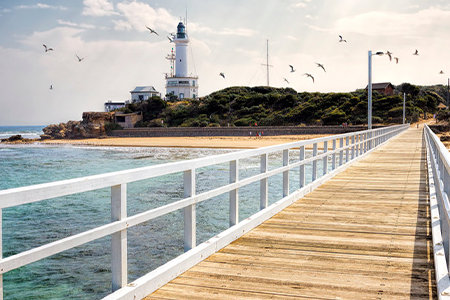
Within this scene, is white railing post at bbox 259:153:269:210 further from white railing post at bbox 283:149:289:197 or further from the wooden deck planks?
white railing post at bbox 283:149:289:197

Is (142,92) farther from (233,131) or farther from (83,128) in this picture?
A: (233,131)

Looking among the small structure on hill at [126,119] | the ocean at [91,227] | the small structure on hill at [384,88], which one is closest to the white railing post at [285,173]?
the ocean at [91,227]

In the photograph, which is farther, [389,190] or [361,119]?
[361,119]

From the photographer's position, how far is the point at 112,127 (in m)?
75.9

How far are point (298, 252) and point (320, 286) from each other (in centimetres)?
119

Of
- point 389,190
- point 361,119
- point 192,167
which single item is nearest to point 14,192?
point 192,167

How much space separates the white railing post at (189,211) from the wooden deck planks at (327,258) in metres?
0.27

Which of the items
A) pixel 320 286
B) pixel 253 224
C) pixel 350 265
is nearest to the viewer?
pixel 320 286

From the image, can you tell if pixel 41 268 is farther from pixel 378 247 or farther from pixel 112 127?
pixel 112 127

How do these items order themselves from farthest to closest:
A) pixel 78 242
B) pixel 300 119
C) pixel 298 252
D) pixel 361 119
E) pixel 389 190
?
pixel 300 119 → pixel 361 119 → pixel 389 190 → pixel 298 252 → pixel 78 242

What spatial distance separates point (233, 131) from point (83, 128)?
25.1 m

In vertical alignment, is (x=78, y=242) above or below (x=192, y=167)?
below

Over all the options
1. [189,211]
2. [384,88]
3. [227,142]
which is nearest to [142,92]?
[384,88]

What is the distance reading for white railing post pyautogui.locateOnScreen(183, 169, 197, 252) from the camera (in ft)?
15.3
